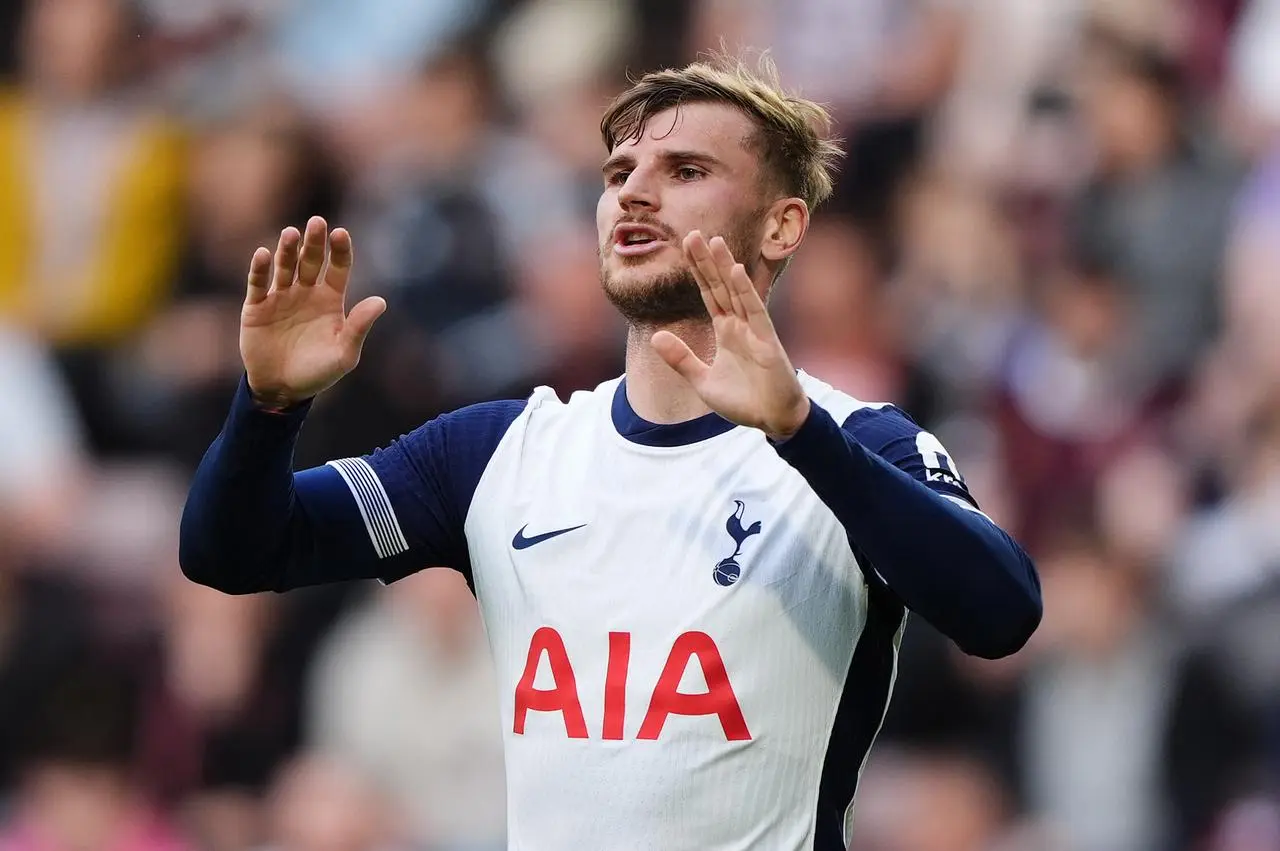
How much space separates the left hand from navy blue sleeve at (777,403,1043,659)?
52mm

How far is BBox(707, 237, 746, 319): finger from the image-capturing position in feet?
12.1

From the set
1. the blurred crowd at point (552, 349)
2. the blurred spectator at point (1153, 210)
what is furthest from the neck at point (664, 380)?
the blurred spectator at point (1153, 210)

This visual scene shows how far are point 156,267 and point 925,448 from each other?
642 cm

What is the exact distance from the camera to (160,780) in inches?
319

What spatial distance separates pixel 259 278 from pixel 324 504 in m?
0.50

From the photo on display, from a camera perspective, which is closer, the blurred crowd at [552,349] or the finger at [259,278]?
the finger at [259,278]

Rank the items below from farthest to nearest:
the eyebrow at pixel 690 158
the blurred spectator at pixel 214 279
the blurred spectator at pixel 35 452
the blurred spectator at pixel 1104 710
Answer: the blurred spectator at pixel 214 279 < the blurred spectator at pixel 35 452 < the blurred spectator at pixel 1104 710 < the eyebrow at pixel 690 158

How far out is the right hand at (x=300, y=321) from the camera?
13.2ft

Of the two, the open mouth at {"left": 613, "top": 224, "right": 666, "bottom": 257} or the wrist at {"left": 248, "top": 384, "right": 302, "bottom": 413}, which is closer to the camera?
the wrist at {"left": 248, "top": 384, "right": 302, "bottom": 413}

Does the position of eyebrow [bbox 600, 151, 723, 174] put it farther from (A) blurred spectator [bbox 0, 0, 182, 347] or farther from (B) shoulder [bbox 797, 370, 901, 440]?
(A) blurred spectator [bbox 0, 0, 182, 347]

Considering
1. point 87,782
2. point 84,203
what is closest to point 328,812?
point 87,782

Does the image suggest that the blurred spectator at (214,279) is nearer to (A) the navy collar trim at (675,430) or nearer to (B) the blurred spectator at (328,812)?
(B) the blurred spectator at (328,812)

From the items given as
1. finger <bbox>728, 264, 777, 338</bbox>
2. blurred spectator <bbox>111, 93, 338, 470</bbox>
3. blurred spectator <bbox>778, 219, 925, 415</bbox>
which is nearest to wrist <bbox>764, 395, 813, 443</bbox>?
finger <bbox>728, 264, 777, 338</bbox>

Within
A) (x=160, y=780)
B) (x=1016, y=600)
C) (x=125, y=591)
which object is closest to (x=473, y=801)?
(x=160, y=780)
